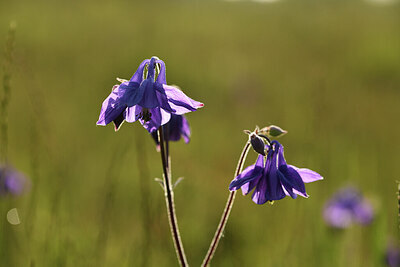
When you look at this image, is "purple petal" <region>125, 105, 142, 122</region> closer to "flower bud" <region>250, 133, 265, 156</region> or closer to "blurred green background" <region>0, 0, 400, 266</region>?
"flower bud" <region>250, 133, 265, 156</region>

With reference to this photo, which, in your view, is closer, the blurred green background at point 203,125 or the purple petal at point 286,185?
the purple petal at point 286,185

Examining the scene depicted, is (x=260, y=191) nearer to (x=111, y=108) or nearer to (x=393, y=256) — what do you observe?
(x=111, y=108)

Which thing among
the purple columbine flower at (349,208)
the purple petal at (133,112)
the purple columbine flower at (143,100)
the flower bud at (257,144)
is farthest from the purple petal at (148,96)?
the purple columbine flower at (349,208)

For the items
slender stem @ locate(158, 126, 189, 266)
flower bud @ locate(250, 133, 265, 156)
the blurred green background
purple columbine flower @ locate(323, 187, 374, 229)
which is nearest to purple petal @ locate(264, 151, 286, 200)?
flower bud @ locate(250, 133, 265, 156)

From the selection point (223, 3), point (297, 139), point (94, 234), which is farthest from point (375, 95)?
point (223, 3)

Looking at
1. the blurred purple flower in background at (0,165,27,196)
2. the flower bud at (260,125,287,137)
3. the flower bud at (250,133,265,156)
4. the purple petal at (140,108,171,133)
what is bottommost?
the blurred purple flower in background at (0,165,27,196)

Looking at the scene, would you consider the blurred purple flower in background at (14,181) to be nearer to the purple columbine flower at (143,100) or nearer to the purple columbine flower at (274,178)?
the purple columbine flower at (143,100)

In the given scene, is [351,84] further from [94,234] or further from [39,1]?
[39,1]
